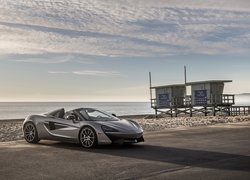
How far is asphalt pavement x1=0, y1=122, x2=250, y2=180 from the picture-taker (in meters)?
8.86

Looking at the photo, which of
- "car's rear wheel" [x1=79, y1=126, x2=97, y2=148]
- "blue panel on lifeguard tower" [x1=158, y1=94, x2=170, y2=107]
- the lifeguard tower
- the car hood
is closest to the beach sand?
"car's rear wheel" [x1=79, y1=126, x2=97, y2=148]

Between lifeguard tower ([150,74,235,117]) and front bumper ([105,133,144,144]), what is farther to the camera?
lifeguard tower ([150,74,235,117])

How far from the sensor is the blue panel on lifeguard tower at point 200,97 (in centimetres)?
4447

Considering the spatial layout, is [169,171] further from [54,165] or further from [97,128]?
A: [97,128]

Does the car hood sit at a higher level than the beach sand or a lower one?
higher

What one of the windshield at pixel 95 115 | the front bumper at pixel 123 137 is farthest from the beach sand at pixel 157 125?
the front bumper at pixel 123 137

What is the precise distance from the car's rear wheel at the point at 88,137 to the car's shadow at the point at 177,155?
0.61 ft

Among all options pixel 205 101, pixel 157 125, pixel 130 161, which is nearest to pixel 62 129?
pixel 130 161

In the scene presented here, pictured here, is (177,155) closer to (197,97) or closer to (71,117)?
(71,117)

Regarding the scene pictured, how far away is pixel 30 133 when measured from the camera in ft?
48.9

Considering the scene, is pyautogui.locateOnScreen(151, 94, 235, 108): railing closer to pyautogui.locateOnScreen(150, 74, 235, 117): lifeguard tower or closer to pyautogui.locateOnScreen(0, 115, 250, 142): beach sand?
pyautogui.locateOnScreen(150, 74, 235, 117): lifeguard tower

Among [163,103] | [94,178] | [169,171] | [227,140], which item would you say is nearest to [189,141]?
[227,140]

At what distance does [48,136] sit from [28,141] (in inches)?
40.1

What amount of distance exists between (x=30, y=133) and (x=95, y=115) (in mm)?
2405
